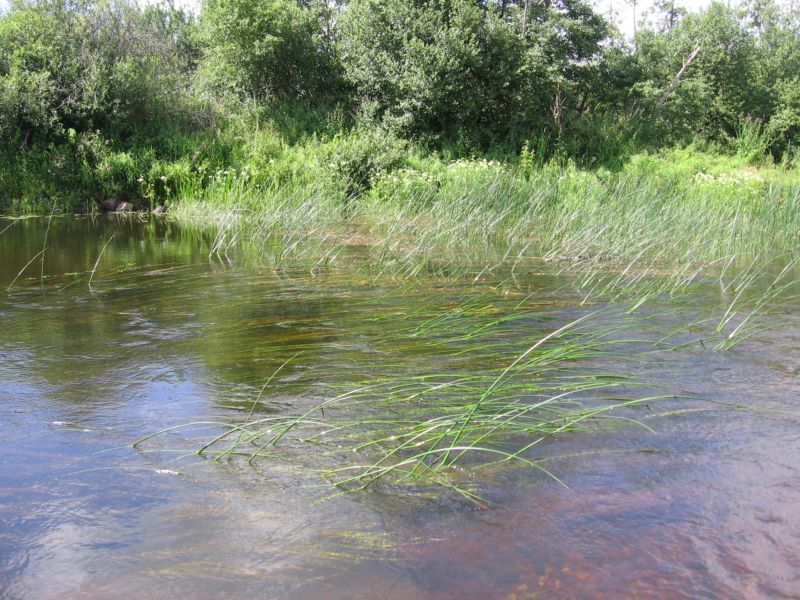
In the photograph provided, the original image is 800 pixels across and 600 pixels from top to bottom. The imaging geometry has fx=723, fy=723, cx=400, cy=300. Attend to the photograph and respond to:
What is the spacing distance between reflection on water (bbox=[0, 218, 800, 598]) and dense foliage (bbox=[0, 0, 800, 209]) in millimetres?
8950

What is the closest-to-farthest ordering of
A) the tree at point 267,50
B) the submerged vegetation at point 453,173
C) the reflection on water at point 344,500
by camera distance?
1. the reflection on water at point 344,500
2. the submerged vegetation at point 453,173
3. the tree at point 267,50

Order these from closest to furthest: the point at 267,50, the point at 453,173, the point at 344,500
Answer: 1. the point at 344,500
2. the point at 453,173
3. the point at 267,50

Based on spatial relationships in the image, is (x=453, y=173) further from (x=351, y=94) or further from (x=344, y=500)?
(x=344, y=500)

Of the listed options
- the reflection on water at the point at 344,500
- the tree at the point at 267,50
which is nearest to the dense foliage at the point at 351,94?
the tree at the point at 267,50

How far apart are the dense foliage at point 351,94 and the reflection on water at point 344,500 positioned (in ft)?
29.4

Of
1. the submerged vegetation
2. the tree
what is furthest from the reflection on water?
the tree

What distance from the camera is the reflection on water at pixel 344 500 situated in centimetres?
222

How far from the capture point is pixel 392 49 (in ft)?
57.3

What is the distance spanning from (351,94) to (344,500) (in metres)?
17.7

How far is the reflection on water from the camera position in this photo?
222 cm

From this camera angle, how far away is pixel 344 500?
105 inches

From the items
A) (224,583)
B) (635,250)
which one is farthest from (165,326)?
(635,250)

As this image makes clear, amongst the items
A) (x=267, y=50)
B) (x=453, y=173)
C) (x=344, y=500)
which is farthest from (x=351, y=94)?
(x=344, y=500)

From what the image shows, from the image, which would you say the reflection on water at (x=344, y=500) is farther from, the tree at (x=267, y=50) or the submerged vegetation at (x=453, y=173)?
the tree at (x=267, y=50)
